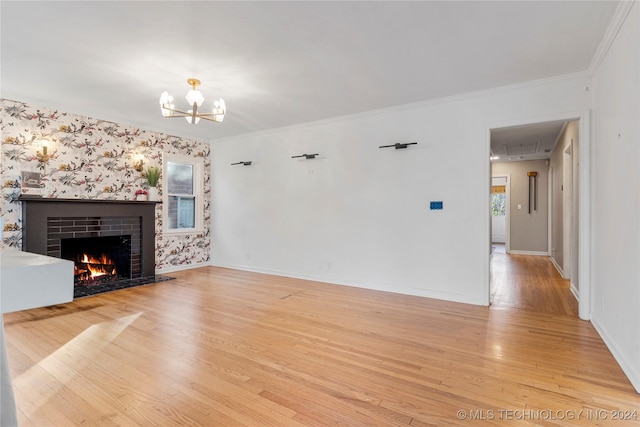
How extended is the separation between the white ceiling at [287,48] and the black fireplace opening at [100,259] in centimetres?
211

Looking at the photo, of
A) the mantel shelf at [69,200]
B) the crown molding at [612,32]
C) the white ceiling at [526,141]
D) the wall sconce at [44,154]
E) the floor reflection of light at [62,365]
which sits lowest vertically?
the floor reflection of light at [62,365]

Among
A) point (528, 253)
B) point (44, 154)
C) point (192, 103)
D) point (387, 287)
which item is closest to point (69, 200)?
point (44, 154)

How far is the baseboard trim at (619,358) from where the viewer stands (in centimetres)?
205

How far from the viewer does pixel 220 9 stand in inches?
91.0

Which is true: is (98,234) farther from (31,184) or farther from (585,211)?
(585,211)

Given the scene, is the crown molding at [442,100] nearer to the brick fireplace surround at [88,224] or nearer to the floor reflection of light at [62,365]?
the brick fireplace surround at [88,224]

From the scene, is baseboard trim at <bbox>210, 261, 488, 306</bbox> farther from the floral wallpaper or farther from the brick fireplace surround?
the floral wallpaper

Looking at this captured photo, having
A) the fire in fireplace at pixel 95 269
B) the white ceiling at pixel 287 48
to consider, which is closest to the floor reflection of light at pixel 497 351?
the white ceiling at pixel 287 48

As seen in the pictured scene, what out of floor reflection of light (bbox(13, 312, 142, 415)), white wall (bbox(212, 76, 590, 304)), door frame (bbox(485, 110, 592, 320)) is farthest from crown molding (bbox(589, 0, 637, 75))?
floor reflection of light (bbox(13, 312, 142, 415))

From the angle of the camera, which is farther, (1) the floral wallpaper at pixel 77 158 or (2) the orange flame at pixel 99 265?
(2) the orange flame at pixel 99 265

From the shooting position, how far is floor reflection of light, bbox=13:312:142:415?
2.01m

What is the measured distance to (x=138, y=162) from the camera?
5.26 meters

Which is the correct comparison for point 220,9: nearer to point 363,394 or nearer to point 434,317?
point 363,394

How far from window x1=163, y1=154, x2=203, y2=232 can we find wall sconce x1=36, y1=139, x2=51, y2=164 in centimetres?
168
